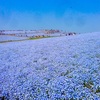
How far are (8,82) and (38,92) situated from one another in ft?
5.82

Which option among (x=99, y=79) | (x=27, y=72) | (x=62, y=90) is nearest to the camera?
(x=62, y=90)

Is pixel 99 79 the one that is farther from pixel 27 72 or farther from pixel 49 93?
pixel 27 72

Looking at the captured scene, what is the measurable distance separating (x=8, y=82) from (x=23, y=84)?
891 millimetres

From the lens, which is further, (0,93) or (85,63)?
(85,63)

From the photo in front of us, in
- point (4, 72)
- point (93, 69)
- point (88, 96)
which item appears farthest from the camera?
point (4, 72)

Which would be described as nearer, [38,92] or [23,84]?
[38,92]

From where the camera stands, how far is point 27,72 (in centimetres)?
788

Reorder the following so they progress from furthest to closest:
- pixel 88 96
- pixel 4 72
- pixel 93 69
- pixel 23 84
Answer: pixel 4 72
pixel 93 69
pixel 23 84
pixel 88 96

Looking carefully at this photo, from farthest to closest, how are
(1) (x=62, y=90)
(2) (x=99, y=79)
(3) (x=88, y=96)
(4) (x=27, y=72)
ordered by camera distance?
(4) (x=27, y=72) < (2) (x=99, y=79) < (1) (x=62, y=90) < (3) (x=88, y=96)

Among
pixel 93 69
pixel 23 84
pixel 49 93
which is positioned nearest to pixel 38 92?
pixel 49 93

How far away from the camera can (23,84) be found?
6.63m

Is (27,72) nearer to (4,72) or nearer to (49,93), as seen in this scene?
(4,72)

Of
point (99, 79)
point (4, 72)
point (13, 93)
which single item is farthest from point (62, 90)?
point (4, 72)

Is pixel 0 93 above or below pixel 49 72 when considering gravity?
below
